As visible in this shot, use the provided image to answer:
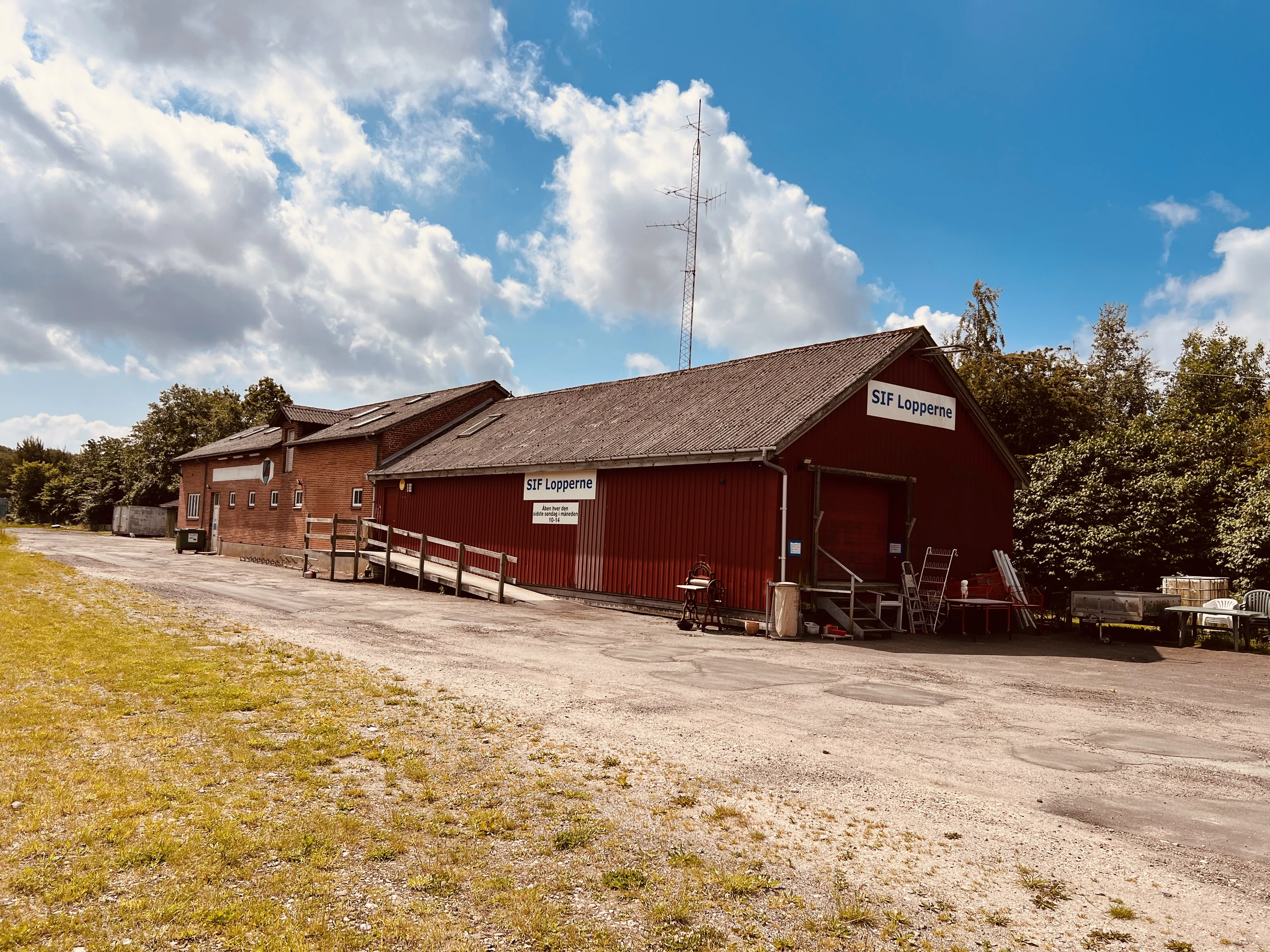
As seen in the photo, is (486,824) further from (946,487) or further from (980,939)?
(946,487)

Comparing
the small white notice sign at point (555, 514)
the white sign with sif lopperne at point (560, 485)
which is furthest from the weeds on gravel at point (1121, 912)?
the small white notice sign at point (555, 514)

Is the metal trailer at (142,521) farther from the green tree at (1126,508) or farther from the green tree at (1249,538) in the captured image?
the green tree at (1249,538)

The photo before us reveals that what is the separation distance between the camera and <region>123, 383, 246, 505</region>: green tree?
65.0 meters

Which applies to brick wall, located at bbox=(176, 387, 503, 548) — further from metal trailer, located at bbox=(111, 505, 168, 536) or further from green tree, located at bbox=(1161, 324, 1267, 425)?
green tree, located at bbox=(1161, 324, 1267, 425)

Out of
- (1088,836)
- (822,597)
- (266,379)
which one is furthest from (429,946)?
(266,379)

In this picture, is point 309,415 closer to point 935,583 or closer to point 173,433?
point 935,583

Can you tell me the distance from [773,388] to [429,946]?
17.3 m

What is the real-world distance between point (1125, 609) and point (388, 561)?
59.4 feet

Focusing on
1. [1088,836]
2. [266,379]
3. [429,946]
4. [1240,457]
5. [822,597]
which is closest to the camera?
[429,946]

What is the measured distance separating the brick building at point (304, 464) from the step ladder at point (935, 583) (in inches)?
718

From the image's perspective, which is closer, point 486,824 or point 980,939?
point 980,939

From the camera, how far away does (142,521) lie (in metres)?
60.3

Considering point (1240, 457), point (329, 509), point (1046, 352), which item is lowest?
point (329, 509)

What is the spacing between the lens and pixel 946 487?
66.2ft
